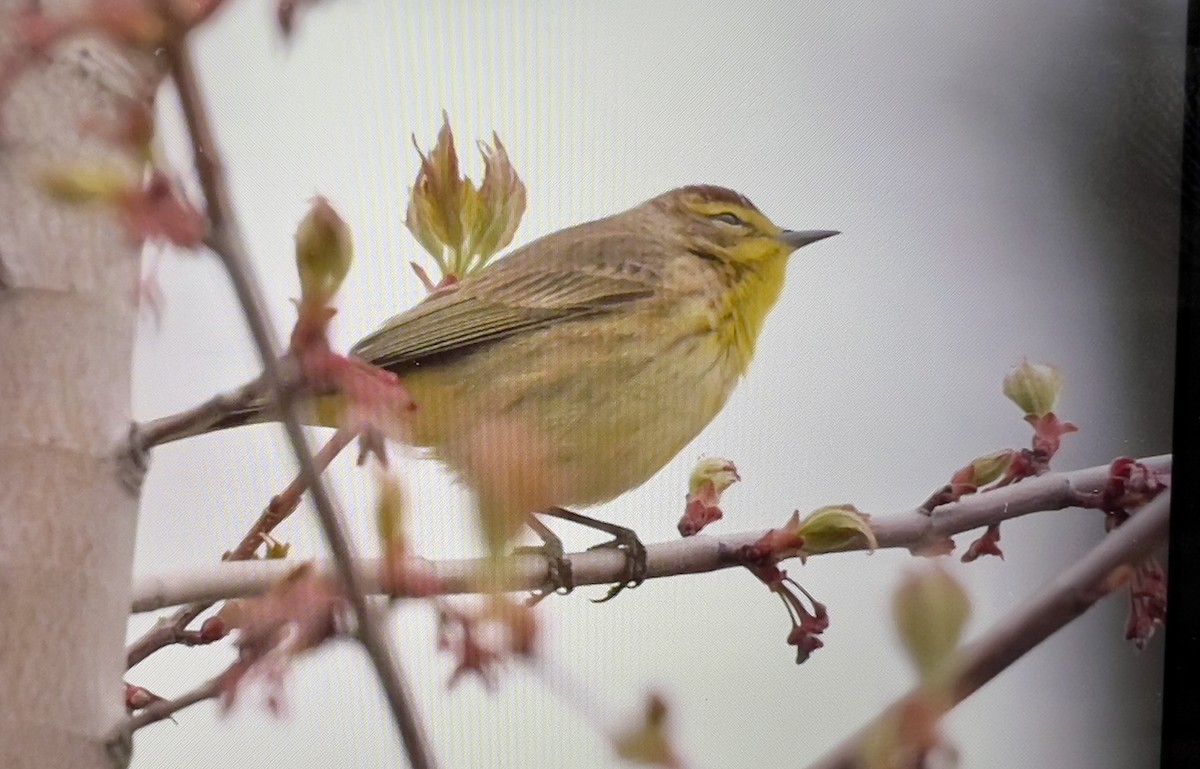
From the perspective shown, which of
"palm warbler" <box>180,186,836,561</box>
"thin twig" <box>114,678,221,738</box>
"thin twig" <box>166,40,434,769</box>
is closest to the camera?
"thin twig" <box>166,40,434,769</box>

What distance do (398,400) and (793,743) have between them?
14.0 inches

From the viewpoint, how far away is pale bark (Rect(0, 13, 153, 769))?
46cm

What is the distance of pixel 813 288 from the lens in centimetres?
68

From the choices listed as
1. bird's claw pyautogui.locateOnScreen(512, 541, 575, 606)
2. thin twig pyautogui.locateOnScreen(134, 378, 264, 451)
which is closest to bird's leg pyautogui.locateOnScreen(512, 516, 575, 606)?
bird's claw pyautogui.locateOnScreen(512, 541, 575, 606)

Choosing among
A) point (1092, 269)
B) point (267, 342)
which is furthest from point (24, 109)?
point (1092, 269)

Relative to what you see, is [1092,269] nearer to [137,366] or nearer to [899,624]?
[899,624]

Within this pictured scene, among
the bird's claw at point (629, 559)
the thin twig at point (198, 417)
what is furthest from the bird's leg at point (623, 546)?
the thin twig at point (198, 417)

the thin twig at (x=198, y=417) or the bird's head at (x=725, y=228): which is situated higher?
the bird's head at (x=725, y=228)

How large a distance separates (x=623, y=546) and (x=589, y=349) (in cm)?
12

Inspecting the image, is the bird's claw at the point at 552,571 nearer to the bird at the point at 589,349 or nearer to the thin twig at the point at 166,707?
the bird at the point at 589,349

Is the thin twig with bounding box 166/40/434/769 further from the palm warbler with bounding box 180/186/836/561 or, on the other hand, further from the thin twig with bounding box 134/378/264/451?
the palm warbler with bounding box 180/186/836/561

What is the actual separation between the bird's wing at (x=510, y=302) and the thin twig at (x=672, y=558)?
0.12 meters

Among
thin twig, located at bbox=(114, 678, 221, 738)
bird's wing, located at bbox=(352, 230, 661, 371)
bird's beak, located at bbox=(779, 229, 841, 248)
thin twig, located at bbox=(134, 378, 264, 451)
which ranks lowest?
thin twig, located at bbox=(114, 678, 221, 738)

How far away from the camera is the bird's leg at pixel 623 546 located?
62 centimetres
